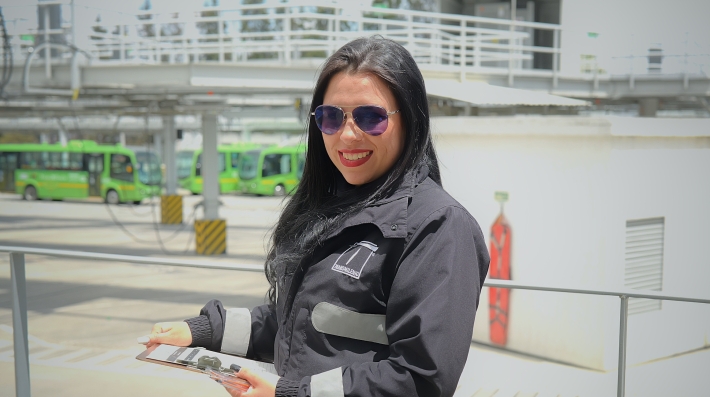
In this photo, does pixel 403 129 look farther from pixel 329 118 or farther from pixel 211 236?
pixel 211 236

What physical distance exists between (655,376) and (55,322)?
3.16 metres

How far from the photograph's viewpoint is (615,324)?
2.47m

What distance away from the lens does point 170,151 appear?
20062 mm

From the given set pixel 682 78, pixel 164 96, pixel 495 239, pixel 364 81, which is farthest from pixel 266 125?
pixel 364 81

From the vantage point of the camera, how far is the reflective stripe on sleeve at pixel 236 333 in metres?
1.71

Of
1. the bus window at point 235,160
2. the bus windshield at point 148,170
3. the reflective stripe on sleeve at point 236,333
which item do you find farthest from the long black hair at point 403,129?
the bus window at point 235,160

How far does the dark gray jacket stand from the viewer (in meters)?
1.24

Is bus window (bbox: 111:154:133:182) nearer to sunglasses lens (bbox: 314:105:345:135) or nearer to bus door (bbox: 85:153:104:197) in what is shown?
bus door (bbox: 85:153:104:197)

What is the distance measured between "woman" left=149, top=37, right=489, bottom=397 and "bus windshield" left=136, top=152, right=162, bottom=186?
28148 millimetres

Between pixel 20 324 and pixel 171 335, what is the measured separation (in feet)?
5.90

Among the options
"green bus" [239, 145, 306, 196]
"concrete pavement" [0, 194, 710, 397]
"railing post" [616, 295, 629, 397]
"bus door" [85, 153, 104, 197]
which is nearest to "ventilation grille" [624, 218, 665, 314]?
"concrete pavement" [0, 194, 710, 397]

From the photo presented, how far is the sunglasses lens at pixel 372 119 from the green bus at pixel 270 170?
2958cm

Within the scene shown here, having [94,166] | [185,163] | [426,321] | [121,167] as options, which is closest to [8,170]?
[94,166]

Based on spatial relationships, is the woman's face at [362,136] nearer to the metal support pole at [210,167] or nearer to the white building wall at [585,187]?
the white building wall at [585,187]
